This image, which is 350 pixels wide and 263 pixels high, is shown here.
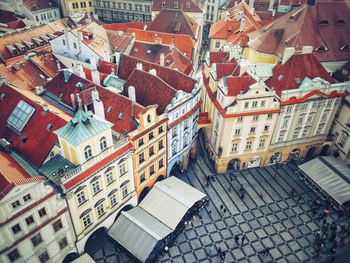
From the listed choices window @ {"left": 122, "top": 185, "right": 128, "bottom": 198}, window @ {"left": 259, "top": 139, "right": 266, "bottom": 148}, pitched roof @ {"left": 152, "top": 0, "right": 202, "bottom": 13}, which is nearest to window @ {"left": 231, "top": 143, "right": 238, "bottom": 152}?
window @ {"left": 259, "top": 139, "right": 266, "bottom": 148}

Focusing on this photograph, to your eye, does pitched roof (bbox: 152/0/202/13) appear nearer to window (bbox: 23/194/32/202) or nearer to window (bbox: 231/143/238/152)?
window (bbox: 231/143/238/152)

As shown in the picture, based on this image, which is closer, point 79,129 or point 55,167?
point 79,129

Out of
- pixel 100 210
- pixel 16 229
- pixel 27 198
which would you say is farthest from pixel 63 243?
pixel 27 198

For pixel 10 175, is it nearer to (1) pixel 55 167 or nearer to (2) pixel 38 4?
(1) pixel 55 167

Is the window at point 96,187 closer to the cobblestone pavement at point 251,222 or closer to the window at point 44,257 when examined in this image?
the window at point 44,257

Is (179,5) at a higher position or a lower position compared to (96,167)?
higher
